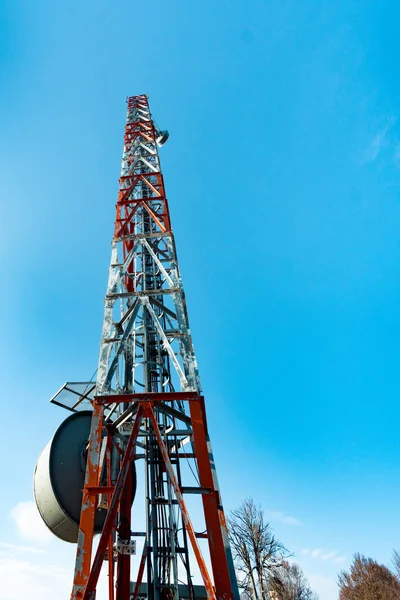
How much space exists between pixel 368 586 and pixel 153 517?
36226 mm

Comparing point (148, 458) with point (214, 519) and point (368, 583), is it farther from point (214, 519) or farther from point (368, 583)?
point (368, 583)

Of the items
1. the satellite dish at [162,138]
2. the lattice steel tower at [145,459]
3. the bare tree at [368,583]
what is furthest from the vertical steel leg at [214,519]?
the bare tree at [368,583]

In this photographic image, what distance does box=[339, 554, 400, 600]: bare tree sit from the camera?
101 ft

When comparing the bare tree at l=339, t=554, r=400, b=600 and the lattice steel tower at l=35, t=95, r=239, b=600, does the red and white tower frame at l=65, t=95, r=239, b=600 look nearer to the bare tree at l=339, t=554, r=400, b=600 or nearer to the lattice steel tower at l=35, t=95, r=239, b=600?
the lattice steel tower at l=35, t=95, r=239, b=600

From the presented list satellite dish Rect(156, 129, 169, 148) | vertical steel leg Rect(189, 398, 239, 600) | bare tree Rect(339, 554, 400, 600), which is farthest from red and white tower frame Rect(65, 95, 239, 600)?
bare tree Rect(339, 554, 400, 600)

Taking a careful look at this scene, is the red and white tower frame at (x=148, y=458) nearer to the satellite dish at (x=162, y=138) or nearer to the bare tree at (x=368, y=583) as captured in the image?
the satellite dish at (x=162, y=138)

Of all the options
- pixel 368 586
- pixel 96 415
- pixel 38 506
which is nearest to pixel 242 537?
pixel 368 586

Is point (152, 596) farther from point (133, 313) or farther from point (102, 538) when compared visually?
point (133, 313)

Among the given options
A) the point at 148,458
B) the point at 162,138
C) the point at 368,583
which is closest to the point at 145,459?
the point at 148,458

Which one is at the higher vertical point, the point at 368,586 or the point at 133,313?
the point at 368,586

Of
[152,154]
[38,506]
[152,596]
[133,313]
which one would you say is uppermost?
[152,154]

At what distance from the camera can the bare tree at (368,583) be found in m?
30.7

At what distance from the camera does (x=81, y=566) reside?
4.77 m

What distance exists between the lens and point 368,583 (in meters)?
32.3
